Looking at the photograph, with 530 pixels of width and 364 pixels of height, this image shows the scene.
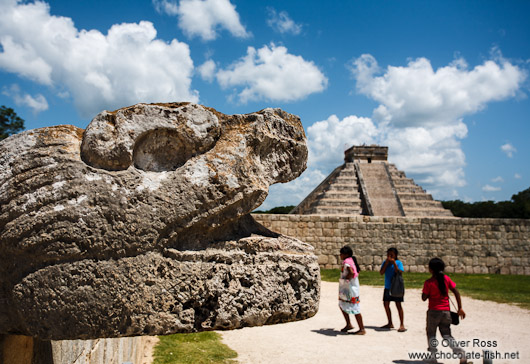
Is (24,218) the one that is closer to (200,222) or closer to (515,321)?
(200,222)

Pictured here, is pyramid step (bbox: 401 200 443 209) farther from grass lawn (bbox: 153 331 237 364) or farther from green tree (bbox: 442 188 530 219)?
grass lawn (bbox: 153 331 237 364)

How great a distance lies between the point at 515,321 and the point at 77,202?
9.17 meters

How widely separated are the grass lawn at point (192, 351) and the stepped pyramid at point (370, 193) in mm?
16333

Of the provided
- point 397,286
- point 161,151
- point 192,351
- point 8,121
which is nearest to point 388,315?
point 397,286

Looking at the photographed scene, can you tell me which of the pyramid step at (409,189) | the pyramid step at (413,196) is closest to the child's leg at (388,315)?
the pyramid step at (413,196)

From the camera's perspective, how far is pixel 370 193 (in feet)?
89.6

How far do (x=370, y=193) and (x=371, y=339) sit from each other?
2108 cm

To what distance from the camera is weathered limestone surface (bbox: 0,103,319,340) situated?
1.50 metres

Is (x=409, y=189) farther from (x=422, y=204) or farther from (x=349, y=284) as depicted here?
(x=349, y=284)

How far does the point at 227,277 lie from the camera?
166 centimetres

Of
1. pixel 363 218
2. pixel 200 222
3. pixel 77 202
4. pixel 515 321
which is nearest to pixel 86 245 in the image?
pixel 77 202

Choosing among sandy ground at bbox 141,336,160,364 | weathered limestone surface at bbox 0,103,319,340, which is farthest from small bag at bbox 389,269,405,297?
weathered limestone surface at bbox 0,103,319,340

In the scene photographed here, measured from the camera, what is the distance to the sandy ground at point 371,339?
594 cm

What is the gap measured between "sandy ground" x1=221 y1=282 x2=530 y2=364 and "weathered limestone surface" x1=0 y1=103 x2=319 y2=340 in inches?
176
